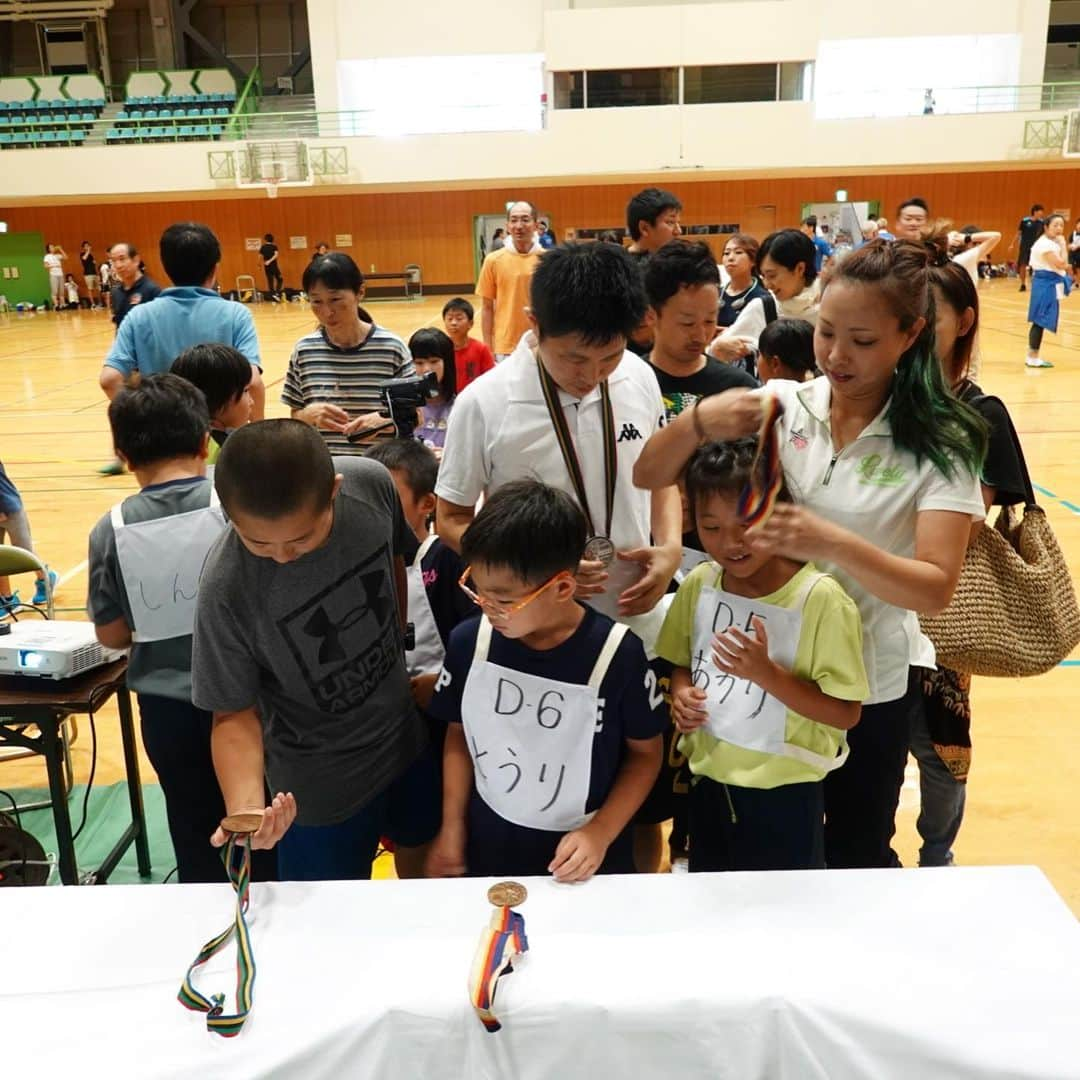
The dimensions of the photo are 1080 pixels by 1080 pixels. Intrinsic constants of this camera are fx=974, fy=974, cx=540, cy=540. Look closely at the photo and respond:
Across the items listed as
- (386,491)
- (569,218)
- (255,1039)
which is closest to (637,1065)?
(255,1039)

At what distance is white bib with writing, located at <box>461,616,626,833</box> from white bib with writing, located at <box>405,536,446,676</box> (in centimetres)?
51

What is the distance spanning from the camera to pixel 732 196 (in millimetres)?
22453

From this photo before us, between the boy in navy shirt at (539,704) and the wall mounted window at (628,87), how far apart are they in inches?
749

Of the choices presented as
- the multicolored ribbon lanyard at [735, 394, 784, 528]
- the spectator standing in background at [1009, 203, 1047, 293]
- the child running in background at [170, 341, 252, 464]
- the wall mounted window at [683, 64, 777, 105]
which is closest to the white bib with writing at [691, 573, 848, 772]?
the multicolored ribbon lanyard at [735, 394, 784, 528]

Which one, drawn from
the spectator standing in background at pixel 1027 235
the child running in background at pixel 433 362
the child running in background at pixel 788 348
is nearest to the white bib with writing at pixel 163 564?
the child running in background at pixel 788 348

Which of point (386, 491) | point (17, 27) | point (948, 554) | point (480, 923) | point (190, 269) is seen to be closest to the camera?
point (480, 923)

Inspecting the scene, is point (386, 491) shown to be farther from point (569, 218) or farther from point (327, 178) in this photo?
point (569, 218)

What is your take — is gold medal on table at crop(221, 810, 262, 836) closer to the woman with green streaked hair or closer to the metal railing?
the woman with green streaked hair

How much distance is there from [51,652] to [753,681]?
1536 millimetres

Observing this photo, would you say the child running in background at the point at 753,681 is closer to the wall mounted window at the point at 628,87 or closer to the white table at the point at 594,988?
the white table at the point at 594,988

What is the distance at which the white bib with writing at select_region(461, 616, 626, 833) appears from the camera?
1639 mm

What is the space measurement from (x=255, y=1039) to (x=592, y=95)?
20.0 metres

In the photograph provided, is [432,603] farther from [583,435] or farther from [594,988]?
[594,988]

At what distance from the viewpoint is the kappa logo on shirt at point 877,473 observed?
161cm
